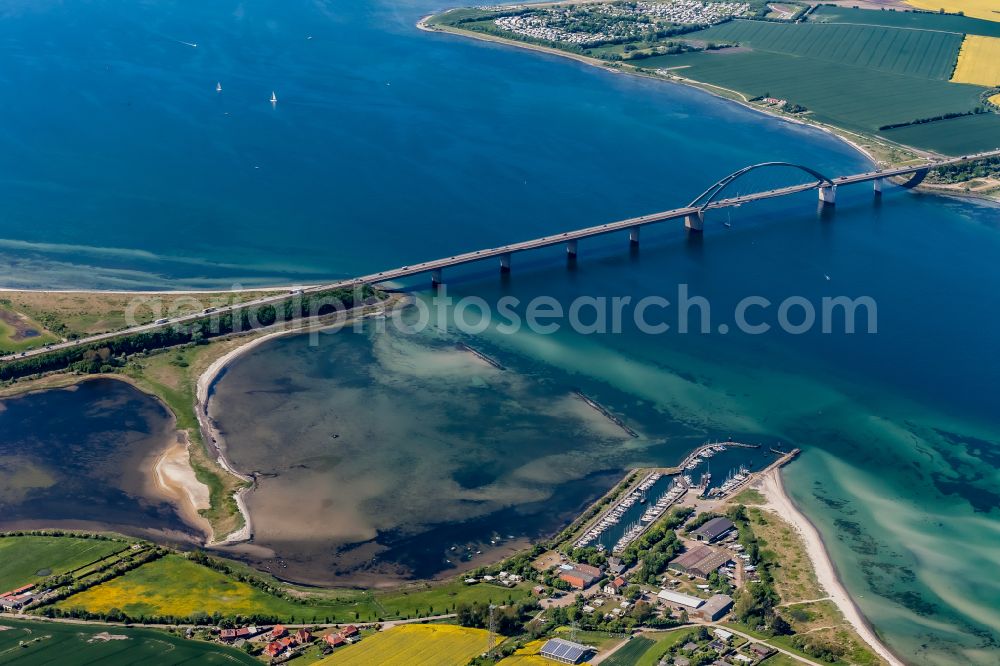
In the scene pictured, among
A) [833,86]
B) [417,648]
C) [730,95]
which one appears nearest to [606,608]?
[417,648]

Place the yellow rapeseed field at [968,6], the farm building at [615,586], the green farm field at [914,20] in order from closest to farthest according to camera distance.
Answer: the farm building at [615,586] < the green farm field at [914,20] < the yellow rapeseed field at [968,6]

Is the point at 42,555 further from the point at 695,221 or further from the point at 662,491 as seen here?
the point at 695,221

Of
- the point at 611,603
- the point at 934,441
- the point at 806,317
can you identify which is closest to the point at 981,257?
the point at 806,317

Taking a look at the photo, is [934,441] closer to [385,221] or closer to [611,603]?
[611,603]

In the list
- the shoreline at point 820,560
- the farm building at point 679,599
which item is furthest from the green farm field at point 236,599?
the shoreline at point 820,560

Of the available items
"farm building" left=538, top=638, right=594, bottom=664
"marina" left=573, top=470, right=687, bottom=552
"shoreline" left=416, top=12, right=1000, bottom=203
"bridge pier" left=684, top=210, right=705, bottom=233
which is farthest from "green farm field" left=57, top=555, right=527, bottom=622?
"shoreline" left=416, top=12, right=1000, bottom=203

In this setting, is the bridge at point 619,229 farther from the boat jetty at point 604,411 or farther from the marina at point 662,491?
the marina at point 662,491
